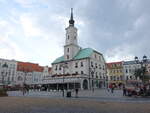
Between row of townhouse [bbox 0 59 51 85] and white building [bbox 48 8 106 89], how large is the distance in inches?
1030

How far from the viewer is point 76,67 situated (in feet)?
214

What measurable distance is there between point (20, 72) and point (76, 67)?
167 feet

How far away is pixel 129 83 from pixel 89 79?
31.3 m

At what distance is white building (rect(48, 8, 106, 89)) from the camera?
5591 centimetres

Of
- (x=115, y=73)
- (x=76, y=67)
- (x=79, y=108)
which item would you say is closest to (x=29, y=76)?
(x=76, y=67)

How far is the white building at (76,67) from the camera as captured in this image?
55.9m

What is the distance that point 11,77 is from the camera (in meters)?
95.1

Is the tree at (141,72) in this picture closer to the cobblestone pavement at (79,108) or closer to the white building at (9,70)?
the cobblestone pavement at (79,108)

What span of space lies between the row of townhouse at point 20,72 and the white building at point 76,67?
85.8 feet

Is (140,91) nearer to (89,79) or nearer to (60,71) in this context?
(89,79)

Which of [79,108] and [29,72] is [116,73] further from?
[79,108]

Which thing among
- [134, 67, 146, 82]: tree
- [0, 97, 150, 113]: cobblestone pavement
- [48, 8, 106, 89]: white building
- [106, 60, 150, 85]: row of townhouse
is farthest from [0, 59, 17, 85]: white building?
[0, 97, 150, 113]: cobblestone pavement

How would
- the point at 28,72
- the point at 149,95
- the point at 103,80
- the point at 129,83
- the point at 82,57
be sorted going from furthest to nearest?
1. the point at 28,72
2. the point at 103,80
3. the point at 82,57
4. the point at 129,83
5. the point at 149,95

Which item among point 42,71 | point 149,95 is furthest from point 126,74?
point 149,95
